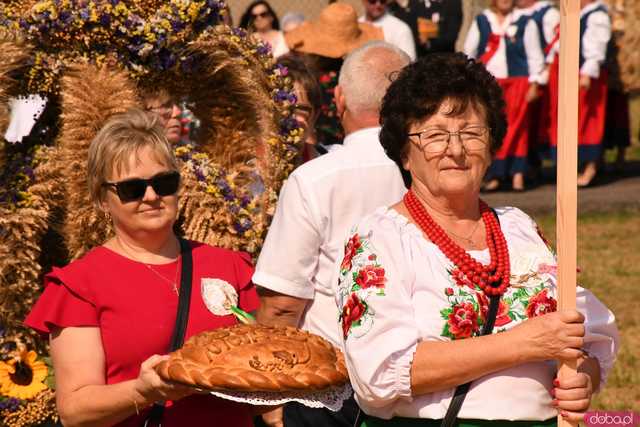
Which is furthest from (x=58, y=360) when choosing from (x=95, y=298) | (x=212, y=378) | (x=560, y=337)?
(x=560, y=337)

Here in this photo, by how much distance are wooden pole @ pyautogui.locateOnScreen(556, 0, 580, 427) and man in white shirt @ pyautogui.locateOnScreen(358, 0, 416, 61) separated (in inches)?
293

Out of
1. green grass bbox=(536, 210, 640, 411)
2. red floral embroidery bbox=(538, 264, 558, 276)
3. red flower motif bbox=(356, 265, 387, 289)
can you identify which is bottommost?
green grass bbox=(536, 210, 640, 411)

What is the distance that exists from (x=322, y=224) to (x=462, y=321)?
1190 millimetres

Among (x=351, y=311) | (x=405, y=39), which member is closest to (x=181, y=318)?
(x=351, y=311)

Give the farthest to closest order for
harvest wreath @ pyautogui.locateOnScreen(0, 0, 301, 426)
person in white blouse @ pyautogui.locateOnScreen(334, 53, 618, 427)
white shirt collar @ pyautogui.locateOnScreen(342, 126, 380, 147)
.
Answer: harvest wreath @ pyautogui.locateOnScreen(0, 0, 301, 426) < white shirt collar @ pyautogui.locateOnScreen(342, 126, 380, 147) < person in white blouse @ pyautogui.locateOnScreen(334, 53, 618, 427)

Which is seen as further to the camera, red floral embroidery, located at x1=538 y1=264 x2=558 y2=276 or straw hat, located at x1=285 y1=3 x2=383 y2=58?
straw hat, located at x1=285 y1=3 x2=383 y2=58

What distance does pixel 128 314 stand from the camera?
365 cm

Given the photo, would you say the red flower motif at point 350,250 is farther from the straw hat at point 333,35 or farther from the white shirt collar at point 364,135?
the straw hat at point 333,35

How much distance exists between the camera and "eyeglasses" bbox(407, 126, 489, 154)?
3365mm

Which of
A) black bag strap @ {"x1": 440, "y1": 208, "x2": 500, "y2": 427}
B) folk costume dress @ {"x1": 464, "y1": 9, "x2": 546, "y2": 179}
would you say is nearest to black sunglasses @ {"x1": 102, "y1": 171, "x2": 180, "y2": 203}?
black bag strap @ {"x1": 440, "y1": 208, "x2": 500, "y2": 427}

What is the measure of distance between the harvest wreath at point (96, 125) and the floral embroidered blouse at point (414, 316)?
1814 millimetres

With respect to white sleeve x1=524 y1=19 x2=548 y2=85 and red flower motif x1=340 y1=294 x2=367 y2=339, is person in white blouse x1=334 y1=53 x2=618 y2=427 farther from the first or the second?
white sleeve x1=524 y1=19 x2=548 y2=85

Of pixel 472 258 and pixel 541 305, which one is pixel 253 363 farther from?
pixel 541 305

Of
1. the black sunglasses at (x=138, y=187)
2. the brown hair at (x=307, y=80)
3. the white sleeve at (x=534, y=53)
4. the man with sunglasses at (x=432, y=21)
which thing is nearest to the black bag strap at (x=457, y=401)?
the black sunglasses at (x=138, y=187)
